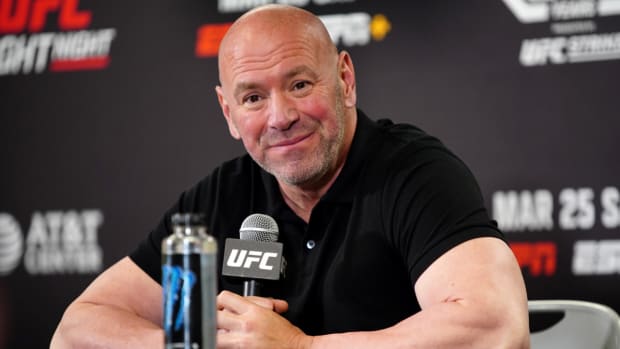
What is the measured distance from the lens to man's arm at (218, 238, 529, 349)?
5.95ft

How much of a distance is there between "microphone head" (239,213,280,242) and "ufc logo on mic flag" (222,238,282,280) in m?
0.07

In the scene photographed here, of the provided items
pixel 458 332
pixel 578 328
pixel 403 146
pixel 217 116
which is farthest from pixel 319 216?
pixel 217 116

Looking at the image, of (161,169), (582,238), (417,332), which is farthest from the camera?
(161,169)

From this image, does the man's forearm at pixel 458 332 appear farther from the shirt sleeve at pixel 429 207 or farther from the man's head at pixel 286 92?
the man's head at pixel 286 92

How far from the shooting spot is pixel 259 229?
81.0 inches

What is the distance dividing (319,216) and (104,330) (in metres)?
0.66

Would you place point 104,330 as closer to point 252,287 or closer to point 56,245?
point 252,287

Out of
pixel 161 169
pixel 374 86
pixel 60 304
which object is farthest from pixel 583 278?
pixel 60 304

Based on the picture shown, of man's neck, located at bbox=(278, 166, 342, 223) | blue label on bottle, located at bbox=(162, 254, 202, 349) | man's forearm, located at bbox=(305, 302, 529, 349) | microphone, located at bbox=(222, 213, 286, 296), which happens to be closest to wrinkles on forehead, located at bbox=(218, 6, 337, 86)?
man's neck, located at bbox=(278, 166, 342, 223)

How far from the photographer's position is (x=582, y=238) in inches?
131

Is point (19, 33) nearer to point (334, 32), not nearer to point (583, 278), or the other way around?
point (334, 32)

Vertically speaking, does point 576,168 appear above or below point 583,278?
above

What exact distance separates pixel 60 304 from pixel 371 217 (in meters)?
2.32

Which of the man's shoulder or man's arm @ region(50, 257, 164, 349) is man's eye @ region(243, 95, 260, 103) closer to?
the man's shoulder
